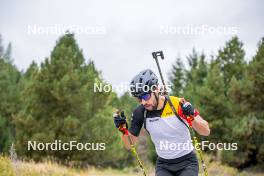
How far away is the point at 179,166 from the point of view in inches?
214

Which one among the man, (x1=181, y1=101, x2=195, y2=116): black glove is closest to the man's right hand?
the man

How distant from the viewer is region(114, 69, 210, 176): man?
5.36m

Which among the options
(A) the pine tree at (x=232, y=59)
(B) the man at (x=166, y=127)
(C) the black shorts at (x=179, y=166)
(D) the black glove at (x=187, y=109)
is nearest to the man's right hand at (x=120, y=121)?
(B) the man at (x=166, y=127)

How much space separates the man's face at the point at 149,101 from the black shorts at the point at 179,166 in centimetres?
76

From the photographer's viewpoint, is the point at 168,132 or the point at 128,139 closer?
the point at 168,132

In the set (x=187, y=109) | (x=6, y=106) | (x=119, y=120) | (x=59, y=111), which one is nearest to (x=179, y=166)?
(x=187, y=109)

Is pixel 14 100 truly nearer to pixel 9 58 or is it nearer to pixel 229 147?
pixel 229 147

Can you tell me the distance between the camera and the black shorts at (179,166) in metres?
5.43

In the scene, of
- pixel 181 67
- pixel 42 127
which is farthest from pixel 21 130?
pixel 181 67

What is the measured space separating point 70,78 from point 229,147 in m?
11.4

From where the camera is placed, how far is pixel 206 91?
93.8 feet

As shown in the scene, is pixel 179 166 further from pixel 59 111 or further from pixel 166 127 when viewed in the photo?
pixel 59 111

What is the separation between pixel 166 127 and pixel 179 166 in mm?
561

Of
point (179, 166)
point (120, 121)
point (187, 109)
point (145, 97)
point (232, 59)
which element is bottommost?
point (179, 166)
